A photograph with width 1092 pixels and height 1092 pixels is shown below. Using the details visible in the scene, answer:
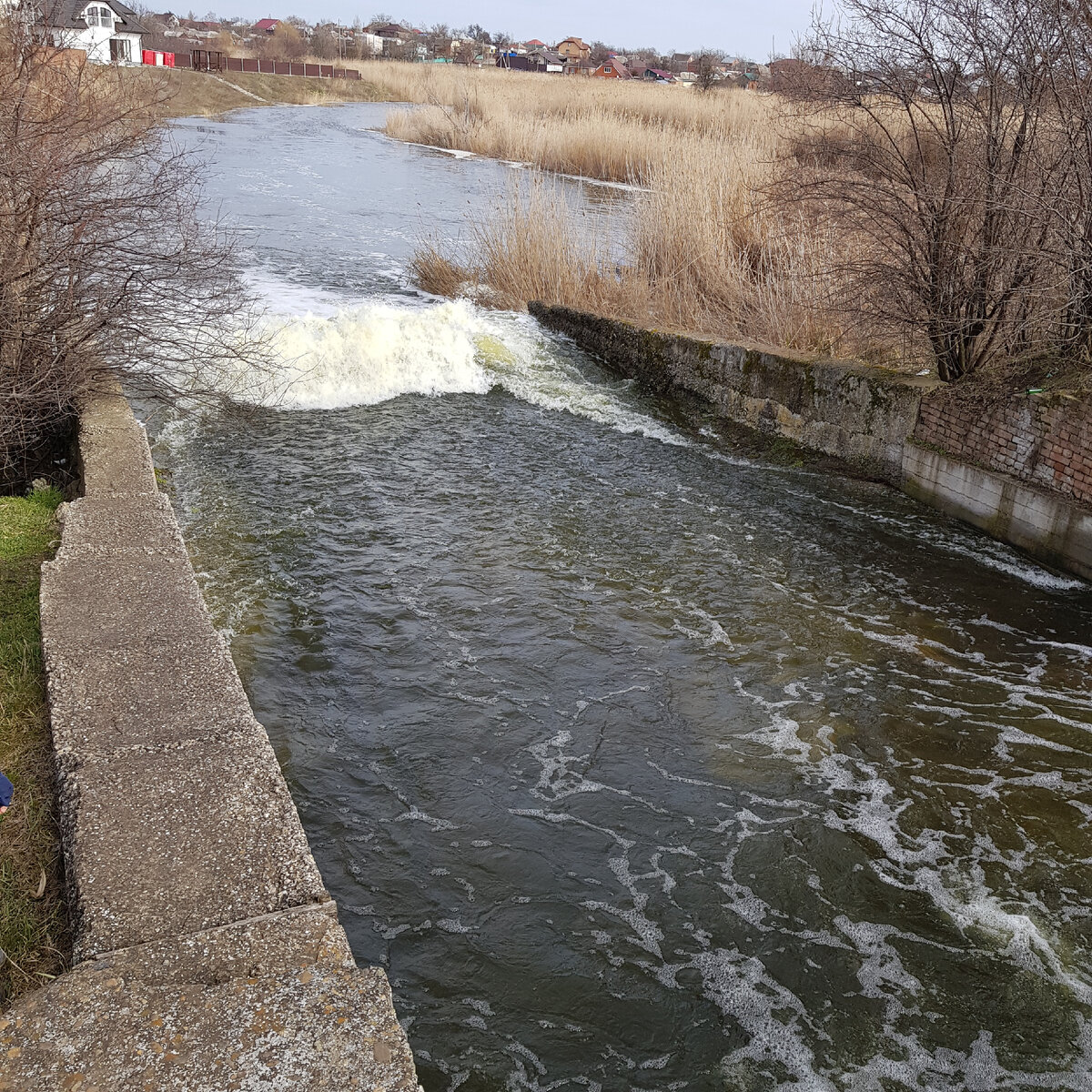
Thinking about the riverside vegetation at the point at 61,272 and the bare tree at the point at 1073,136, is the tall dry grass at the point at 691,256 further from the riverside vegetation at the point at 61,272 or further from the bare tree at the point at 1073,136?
the riverside vegetation at the point at 61,272

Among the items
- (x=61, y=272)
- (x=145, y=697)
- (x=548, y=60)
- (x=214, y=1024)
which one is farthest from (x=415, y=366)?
(x=548, y=60)

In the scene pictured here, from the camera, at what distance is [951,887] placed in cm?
405

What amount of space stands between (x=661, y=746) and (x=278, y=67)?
67664 mm

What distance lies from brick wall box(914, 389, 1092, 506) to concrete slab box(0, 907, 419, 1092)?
6.11 meters

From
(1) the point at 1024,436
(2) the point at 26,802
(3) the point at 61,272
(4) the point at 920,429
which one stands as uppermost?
(3) the point at 61,272

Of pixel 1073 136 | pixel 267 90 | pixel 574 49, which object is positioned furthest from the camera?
pixel 574 49

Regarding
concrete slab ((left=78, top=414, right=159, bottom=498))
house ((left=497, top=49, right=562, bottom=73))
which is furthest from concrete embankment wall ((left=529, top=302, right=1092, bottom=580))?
house ((left=497, top=49, right=562, bottom=73))

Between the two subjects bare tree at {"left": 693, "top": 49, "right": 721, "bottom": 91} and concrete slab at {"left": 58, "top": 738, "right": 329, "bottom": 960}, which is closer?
concrete slab at {"left": 58, "top": 738, "right": 329, "bottom": 960}

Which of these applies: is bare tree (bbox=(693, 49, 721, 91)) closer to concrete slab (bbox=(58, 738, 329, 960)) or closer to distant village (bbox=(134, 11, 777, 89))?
distant village (bbox=(134, 11, 777, 89))

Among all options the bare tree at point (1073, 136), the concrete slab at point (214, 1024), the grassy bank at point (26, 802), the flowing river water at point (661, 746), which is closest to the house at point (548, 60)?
the bare tree at point (1073, 136)

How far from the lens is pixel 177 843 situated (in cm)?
300

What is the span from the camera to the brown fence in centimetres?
6016

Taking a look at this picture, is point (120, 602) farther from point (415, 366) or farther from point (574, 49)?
point (574, 49)

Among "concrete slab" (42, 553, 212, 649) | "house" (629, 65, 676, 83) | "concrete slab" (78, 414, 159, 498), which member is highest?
"house" (629, 65, 676, 83)
